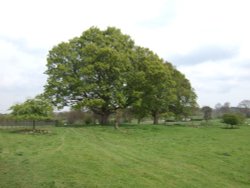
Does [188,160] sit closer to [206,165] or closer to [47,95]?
[206,165]

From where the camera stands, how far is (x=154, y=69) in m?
42.9

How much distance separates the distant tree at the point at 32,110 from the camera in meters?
31.1

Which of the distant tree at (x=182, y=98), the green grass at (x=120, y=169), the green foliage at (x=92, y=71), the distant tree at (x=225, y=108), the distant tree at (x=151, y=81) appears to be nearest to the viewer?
the green grass at (x=120, y=169)

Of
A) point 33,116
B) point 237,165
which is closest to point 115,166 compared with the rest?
point 237,165

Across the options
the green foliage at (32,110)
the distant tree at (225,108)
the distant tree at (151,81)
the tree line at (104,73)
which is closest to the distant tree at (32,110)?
the green foliage at (32,110)

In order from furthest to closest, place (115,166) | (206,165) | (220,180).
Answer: (206,165) → (115,166) → (220,180)

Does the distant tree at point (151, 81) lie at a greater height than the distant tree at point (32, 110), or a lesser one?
greater

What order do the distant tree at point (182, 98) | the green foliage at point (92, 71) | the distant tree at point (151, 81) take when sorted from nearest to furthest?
the green foliage at point (92, 71) < the distant tree at point (151, 81) < the distant tree at point (182, 98)

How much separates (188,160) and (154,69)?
91.5 ft

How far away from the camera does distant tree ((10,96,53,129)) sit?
31141 millimetres

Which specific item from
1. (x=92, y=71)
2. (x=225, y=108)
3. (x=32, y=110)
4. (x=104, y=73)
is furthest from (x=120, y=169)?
(x=225, y=108)

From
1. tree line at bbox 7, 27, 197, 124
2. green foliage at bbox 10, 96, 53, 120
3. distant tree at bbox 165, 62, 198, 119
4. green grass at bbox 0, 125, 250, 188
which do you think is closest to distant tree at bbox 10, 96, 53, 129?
green foliage at bbox 10, 96, 53, 120

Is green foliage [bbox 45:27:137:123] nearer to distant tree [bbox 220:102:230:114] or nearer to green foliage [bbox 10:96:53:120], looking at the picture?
green foliage [bbox 10:96:53:120]

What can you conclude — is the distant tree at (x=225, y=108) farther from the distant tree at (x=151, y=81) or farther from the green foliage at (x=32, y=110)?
the green foliage at (x=32, y=110)
